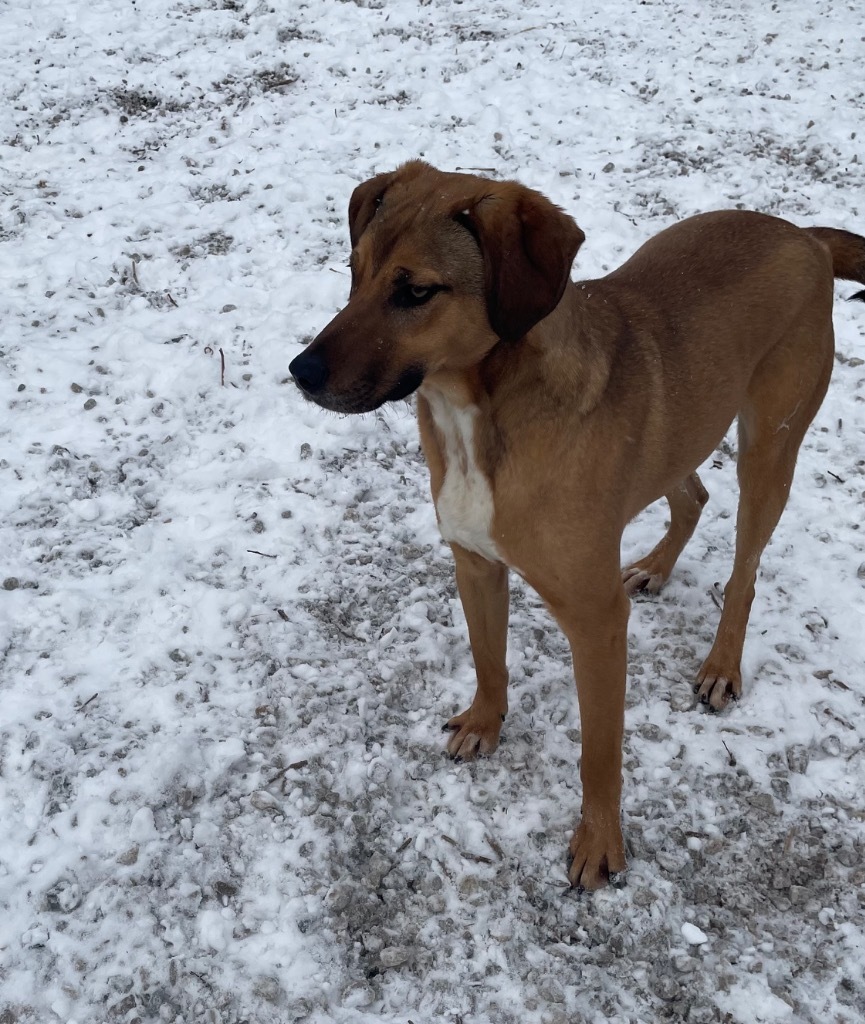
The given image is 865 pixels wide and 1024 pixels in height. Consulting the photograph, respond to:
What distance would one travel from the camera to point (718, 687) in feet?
13.2

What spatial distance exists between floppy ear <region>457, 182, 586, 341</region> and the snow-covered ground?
2096mm

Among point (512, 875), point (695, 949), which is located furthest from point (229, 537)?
point (695, 949)

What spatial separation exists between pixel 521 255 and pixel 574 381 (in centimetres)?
48

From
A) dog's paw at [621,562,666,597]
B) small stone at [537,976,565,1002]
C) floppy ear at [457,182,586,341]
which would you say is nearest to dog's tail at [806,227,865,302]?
dog's paw at [621,562,666,597]

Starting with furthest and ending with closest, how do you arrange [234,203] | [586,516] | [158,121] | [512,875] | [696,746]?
[158,121]
[234,203]
[696,746]
[512,875]
[586,516]

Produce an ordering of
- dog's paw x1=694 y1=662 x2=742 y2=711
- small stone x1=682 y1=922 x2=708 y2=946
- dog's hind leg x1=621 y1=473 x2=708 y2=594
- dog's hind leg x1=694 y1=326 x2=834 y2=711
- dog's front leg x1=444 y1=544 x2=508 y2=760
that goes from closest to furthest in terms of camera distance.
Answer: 1. small stone x1=682 y1=922 x2=708 y2=946
2. dog's front leg x1=444 y1=544 x2=508 y2=760
3. dog's hind leg x1=694 y1=326 x2=834 y2=711
4. dog's paw x1=694 y1=662 x2=742 y2=711
5. dog's hind leg x1=621 y1=473 x2=708 y2=594

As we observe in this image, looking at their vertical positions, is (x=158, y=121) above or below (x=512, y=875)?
above

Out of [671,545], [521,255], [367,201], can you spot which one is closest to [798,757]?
[671,545]

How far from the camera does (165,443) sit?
523cm

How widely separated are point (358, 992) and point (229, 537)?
248cm

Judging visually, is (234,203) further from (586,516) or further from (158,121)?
(586,516)

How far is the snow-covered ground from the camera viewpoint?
310 cm

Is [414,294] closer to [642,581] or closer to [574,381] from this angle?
[574,381]

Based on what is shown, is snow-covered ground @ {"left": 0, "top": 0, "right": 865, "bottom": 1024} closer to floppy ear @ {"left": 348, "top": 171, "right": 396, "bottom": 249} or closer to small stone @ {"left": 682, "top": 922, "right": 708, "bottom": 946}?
small stone @ {"left": 682, "top": 922, "right": 708, "bottom": 946}
